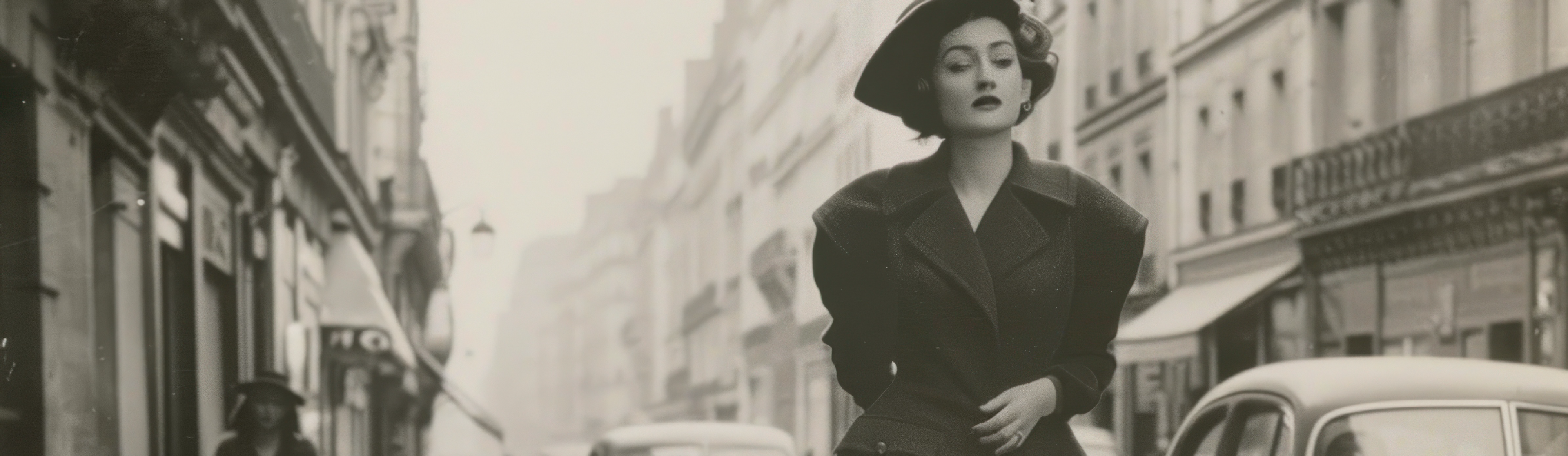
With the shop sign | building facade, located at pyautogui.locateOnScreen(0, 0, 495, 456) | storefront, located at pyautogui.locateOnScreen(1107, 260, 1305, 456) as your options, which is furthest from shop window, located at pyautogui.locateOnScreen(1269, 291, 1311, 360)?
the shop sign

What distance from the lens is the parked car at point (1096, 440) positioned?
12.8 feet

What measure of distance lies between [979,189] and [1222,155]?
1284 mm

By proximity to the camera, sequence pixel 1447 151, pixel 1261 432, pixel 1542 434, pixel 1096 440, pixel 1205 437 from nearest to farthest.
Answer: pixel 1096 440
pixel 1542 434
pixel 1261 432
pixel 1205 437
pixel 1447 151

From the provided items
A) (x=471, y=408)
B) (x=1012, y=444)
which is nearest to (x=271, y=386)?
(x=471, y=408)

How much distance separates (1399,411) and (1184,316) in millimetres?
509

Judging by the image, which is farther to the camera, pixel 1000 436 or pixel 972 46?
pixel 972 46

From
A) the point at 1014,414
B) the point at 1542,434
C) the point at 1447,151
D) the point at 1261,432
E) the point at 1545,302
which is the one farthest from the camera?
the point at 1447,151

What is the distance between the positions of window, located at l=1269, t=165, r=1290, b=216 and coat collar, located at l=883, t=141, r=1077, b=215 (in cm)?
120

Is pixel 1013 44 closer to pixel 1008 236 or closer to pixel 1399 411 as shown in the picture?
pixel 1008 236

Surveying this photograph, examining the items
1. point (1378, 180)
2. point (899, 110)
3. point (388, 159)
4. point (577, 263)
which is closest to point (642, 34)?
point (577, 263)

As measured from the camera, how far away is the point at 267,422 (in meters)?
4.56

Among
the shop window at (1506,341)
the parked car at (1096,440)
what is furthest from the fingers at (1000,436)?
the shop window at (1506,341)

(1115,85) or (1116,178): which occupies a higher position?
(1115,85)

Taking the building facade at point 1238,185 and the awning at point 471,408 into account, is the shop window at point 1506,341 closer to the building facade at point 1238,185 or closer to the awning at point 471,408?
the building facade at point 1238,185
